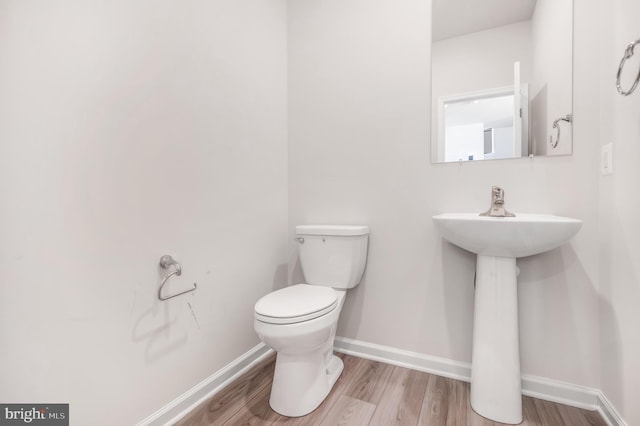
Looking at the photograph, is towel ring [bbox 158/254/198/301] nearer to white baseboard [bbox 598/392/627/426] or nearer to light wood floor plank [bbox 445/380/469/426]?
light wood floor plank [bbox 445/380/469/426]

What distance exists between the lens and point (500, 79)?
4.63ft

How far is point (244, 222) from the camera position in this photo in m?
1.57

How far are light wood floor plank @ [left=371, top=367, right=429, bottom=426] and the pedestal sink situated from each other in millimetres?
243

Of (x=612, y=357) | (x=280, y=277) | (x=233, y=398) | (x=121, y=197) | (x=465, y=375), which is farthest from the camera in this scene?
(x=280, y=277)

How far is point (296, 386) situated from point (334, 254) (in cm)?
65

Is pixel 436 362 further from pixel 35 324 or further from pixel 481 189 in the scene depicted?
pixel 35 324

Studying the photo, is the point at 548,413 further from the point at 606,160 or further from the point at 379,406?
the point at 606,160

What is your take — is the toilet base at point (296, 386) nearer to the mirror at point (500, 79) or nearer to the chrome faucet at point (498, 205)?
the chrome faucet at point (498, 205)

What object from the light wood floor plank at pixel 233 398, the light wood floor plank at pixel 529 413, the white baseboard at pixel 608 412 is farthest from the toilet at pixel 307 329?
the white baseboard at pixel 608 412

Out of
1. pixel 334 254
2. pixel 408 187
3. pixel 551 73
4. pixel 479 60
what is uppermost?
pixel 479 60

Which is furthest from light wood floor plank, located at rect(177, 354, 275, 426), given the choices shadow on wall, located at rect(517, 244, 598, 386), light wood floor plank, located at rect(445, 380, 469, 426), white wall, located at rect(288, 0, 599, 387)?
shadow on wall, located at rect(517, 244, 598, 386)

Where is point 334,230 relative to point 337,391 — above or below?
above

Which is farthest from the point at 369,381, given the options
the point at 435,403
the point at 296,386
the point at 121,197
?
the point at 121,197

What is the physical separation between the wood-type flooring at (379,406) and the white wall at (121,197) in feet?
0.56
